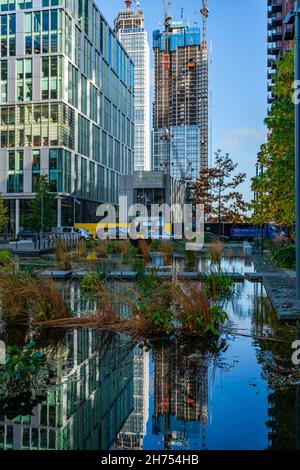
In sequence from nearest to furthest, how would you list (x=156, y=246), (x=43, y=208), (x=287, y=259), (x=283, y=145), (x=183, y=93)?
1. (x=283, y=145)
2. (x=287, y=259)
3. (x=156, y=246)
4. (x=43, y=208)
5. (x=183, y=93)

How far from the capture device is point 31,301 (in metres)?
7.52

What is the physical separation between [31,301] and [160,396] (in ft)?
12.0

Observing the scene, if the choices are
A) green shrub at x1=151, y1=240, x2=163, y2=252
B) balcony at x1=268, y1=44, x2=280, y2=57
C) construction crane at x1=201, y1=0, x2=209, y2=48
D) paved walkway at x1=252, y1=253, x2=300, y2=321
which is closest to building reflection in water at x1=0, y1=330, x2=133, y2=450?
paved walkway at x1=252, y1=253, x2=300, y2=321

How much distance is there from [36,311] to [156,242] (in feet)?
56.1

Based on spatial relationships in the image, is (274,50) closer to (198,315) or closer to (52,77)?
(52,77)

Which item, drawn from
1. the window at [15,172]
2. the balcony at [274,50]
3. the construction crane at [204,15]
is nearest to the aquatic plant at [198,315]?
the window at [15,172]

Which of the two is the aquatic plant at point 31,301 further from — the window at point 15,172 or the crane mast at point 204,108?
the crane mast at point 204,108

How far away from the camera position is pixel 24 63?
5356cm

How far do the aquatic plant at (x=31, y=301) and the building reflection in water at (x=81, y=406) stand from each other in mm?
1349

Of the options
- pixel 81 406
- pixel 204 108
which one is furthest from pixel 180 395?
pixel 204 108

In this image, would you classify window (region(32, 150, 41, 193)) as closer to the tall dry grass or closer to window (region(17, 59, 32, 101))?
window (region(17, 59, 32, 101))

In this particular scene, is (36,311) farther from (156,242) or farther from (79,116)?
(79,116)
